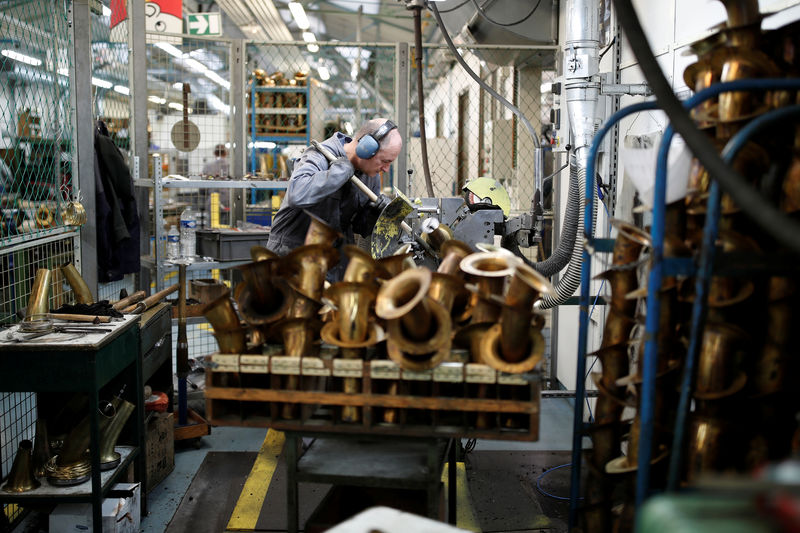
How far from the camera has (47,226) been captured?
4137 mm

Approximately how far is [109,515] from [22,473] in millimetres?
422

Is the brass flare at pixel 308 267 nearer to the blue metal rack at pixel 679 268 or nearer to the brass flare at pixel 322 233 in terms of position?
the brass flare at pixel 322 233

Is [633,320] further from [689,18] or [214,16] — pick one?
[214,16]

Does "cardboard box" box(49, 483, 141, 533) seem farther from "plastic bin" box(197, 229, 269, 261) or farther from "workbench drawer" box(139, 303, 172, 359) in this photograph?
"plastic bin" box(197, 229, 269, 261)

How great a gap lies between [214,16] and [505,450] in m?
4.78

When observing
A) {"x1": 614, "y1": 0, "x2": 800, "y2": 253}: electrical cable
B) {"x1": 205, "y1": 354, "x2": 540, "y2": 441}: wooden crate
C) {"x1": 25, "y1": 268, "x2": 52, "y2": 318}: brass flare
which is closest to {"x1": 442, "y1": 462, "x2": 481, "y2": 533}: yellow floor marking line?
{"x1": 205, "y1": 354, "x2": 540, "y2": 441}: wooden crate

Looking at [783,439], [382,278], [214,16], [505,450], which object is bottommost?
[505,450]

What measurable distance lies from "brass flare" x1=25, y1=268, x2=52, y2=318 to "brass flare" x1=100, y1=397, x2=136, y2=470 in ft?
1.87

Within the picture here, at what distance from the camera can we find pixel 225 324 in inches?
86.8

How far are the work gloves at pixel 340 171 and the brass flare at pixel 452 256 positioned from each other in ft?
4.40

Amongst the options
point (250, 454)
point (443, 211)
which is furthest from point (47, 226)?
point (443, 211)

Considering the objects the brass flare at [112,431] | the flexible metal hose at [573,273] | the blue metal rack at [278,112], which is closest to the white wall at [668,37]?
the flexible metal hose at [573,273]

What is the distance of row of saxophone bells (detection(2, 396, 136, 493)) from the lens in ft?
9.59

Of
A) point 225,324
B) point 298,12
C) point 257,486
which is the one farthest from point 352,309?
point 298,12
